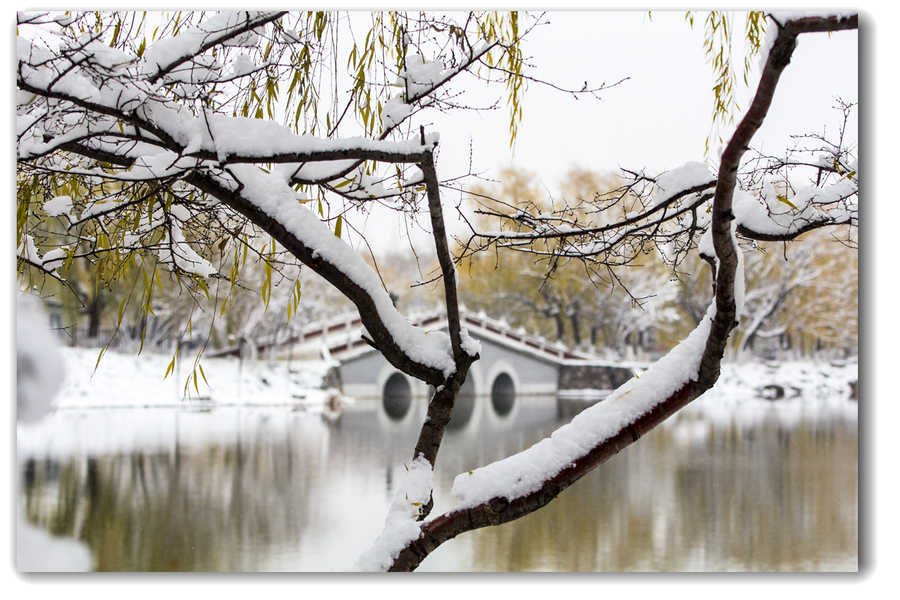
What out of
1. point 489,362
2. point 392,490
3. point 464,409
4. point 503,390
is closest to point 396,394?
point 464,409

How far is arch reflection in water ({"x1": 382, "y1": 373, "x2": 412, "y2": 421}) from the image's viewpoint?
10695 mm

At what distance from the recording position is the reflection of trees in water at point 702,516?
4309mm

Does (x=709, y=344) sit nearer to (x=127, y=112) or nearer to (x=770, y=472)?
(x=127, y=112)

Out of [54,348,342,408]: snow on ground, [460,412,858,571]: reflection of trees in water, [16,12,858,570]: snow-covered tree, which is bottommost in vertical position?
[460,412,858,571]: reflection of trees in water

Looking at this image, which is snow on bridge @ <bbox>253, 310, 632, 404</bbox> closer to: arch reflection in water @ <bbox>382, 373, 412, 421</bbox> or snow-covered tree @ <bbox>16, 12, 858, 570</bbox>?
arch reflection in water @ <bbox>382, 373, 412, 421</bbox>

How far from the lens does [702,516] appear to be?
525 centimetres

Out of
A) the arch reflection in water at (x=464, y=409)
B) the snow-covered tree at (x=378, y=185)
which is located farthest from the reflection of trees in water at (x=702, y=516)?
the snow-covered tree at (x=378, y=185)

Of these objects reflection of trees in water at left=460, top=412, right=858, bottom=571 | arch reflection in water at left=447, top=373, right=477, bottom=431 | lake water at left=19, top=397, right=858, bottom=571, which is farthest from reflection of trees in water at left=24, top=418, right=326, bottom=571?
arch reflection in water at left=447, top=373, right=477, bottom=431

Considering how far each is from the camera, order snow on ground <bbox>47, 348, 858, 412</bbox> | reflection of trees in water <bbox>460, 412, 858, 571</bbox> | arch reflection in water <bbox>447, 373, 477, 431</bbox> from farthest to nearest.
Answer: arch reflection in water <bbox>447, 373, 477, 431</bbox> < snow on ground <bbox>47, 348, 858, 412</bbox> < reflection of trees in water <bbox>460, 412, 858, 571</bbox>

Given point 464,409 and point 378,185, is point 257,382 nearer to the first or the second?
point 464,409

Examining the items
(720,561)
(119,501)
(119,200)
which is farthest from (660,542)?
(119,200)

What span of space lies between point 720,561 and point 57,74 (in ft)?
14.8

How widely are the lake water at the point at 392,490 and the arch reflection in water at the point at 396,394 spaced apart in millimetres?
1588

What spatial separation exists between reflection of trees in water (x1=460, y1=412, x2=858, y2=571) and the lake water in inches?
0.7
